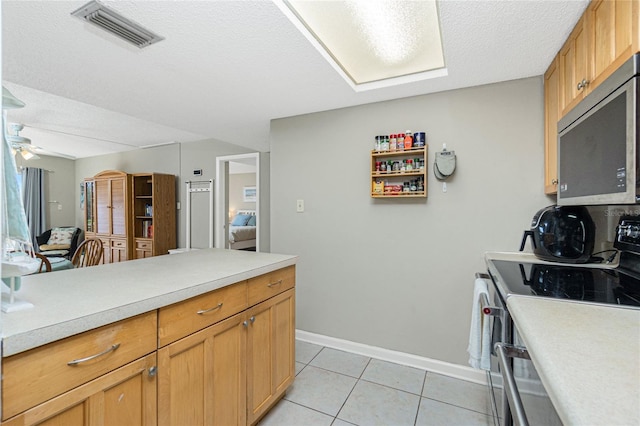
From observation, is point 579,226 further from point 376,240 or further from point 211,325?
point 211,325

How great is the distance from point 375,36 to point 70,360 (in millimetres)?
2041

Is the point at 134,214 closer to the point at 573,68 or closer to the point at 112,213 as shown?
the point at 112,213

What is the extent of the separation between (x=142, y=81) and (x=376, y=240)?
2.10 meters

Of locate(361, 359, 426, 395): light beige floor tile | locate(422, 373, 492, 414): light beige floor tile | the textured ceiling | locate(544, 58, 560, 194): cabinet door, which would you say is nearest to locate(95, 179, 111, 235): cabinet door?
the textured ceiling

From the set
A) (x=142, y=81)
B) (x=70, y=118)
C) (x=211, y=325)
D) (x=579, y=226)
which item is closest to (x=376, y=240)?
(x=579, y=226)

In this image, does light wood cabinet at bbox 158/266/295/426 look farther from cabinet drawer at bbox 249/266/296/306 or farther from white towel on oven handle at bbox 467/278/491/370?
white towel on oven handle at bbox 467/278/491/370

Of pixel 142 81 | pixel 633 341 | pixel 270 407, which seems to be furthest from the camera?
pixel 142 81

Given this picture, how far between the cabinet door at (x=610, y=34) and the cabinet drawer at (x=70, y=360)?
1.85 metres

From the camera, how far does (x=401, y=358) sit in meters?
2.26

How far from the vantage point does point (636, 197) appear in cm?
83

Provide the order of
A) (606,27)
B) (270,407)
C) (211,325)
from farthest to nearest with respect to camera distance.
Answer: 1. (270,407)
2. (211,325)
3. (606,27)

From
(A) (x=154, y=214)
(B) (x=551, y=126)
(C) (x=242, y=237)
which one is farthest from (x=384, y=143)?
(C) (x=242, y=237)

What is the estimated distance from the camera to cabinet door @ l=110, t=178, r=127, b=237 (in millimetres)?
4672

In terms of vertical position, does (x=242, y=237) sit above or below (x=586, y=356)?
below
